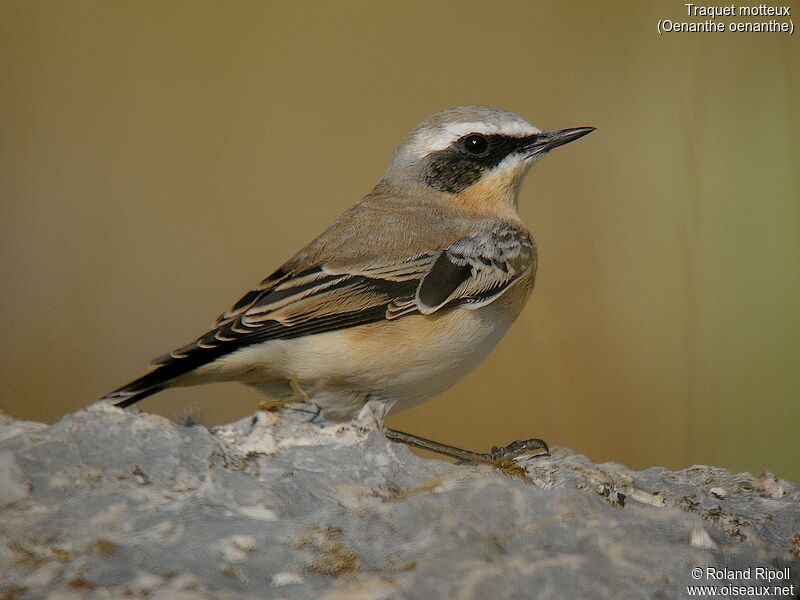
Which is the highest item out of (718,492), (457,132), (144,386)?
(457,132)

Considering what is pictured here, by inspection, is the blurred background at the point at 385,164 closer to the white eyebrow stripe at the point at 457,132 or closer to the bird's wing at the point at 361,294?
the white eyebrow stripe at the point at 457,132

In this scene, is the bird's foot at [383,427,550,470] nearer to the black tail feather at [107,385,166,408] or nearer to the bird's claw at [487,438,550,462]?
the bird's claw at [487,438,550,462]

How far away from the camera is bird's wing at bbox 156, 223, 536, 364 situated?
13.4 ft

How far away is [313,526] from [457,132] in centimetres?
297

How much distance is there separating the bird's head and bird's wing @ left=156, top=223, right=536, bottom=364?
60 cm

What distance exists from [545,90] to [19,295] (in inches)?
132

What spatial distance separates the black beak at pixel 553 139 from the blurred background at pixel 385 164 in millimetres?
955

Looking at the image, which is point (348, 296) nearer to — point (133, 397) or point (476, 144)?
point (133, 397)

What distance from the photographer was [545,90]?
618cm

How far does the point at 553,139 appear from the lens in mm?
5043

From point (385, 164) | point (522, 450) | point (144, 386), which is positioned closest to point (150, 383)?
point (144, 386)

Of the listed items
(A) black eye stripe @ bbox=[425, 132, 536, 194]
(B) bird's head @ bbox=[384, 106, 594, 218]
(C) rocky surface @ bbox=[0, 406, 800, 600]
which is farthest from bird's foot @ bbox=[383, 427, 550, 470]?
(A) black eye stripe @ bbox=[425, 132, 536, 194]

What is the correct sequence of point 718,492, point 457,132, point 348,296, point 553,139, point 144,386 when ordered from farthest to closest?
1. point 457,132
2. point 553,139
3. point 348,296
4. point 144,386
5. point 718,492

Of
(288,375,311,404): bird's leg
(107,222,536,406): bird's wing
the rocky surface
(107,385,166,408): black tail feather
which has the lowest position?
the rocky surface
